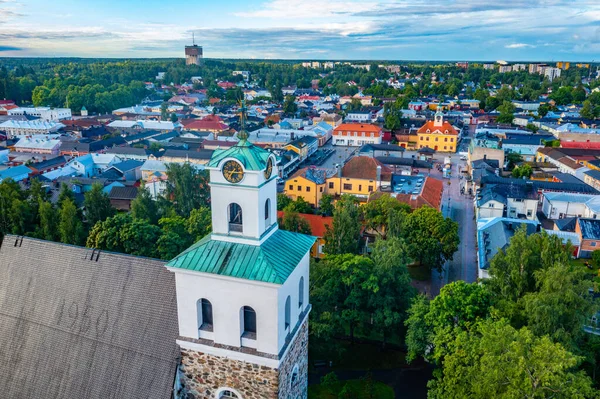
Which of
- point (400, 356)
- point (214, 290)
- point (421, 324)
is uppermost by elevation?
point (214, 290)

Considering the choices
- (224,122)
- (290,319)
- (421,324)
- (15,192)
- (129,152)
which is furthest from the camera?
(224,122)

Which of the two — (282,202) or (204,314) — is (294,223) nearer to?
(282,202)

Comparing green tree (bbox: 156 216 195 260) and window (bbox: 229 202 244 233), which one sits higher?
window (bbox: 229 202 244 233)

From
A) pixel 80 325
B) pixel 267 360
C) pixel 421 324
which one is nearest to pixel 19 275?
pixel 80 325

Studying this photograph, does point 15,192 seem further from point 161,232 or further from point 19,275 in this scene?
point 19,275

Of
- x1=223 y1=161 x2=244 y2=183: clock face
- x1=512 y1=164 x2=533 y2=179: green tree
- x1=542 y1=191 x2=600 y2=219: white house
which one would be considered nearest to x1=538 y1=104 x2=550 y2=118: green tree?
x1=512 y1=164 x2=533 y2=179: green tree

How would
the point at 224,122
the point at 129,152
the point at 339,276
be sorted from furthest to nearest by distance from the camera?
the point at 224,122
the point at 129,152
the point at 339,276

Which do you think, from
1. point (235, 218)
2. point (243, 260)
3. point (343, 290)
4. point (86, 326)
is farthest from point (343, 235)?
point (86, 326)

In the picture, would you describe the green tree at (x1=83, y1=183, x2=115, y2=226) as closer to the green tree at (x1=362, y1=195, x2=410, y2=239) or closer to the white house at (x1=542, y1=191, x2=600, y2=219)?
the green tree at (x1=362, y1=195, x2=410, y2=239)
